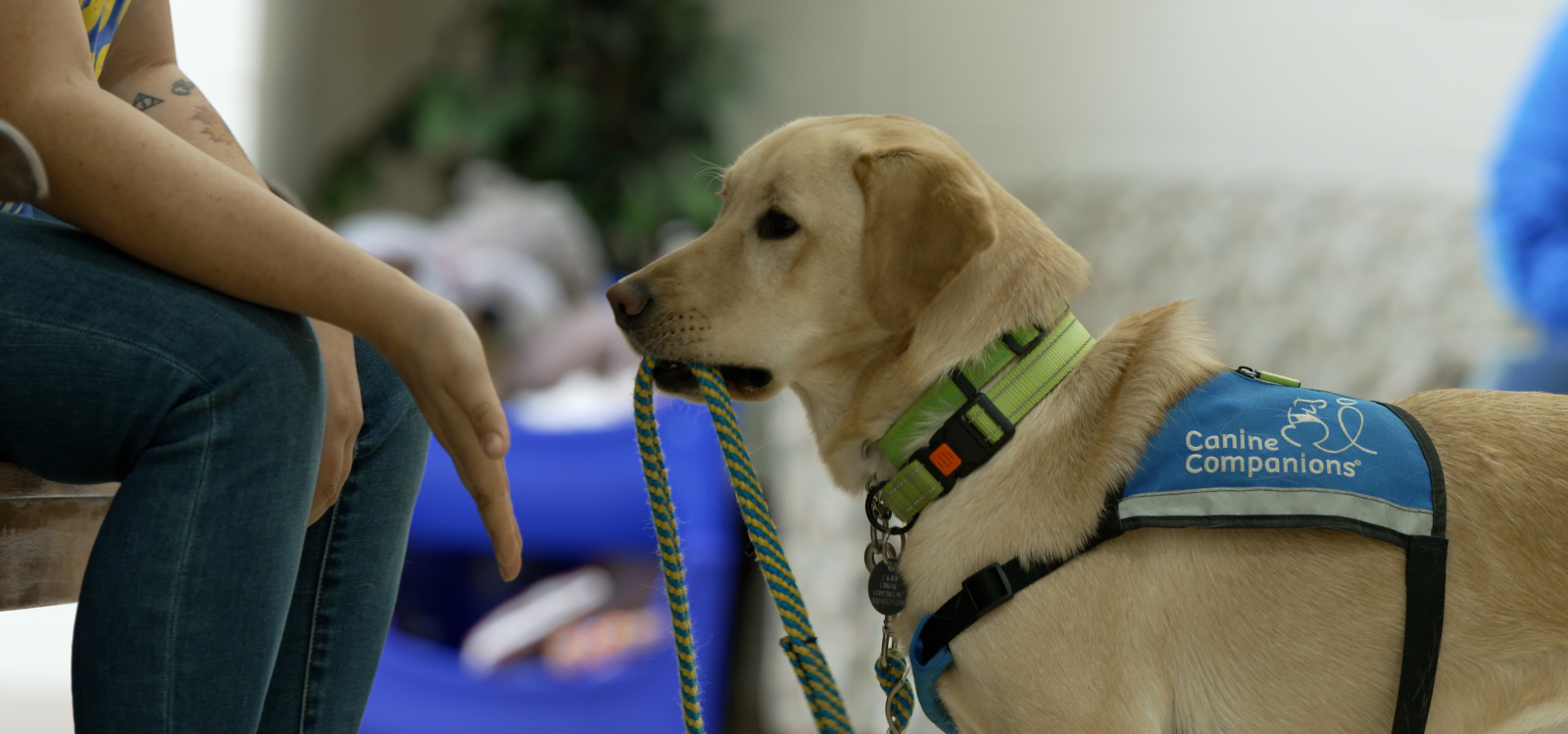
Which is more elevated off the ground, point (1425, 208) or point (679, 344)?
point (679, 344)

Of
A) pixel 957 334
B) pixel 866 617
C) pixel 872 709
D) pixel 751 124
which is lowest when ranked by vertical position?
pixel 872 709

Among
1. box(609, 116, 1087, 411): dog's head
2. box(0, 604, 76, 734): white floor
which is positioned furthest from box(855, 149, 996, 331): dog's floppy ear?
box(0, 604, 76, 734): white floor

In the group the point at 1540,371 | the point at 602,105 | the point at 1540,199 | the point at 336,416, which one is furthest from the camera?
the point at 602,105

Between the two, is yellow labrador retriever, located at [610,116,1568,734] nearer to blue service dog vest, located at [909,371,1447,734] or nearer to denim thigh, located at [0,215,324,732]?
blue service dog vest, located at [909,371,1447,734]

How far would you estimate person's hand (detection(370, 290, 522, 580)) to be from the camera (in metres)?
0.75

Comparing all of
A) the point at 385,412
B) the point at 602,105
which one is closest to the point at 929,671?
the point at 385,412

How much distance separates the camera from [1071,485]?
975mm

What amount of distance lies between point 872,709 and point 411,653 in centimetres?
105

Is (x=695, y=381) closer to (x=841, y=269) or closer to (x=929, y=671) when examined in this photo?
(x=841, y=269)

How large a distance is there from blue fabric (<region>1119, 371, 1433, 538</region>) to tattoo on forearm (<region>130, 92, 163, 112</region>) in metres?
1.01

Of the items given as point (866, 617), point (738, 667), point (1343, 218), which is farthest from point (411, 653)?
point (1343, 218)

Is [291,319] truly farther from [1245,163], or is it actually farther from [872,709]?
[1245,163]

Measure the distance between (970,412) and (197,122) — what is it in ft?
2.64

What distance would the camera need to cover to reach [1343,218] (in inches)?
93.1
